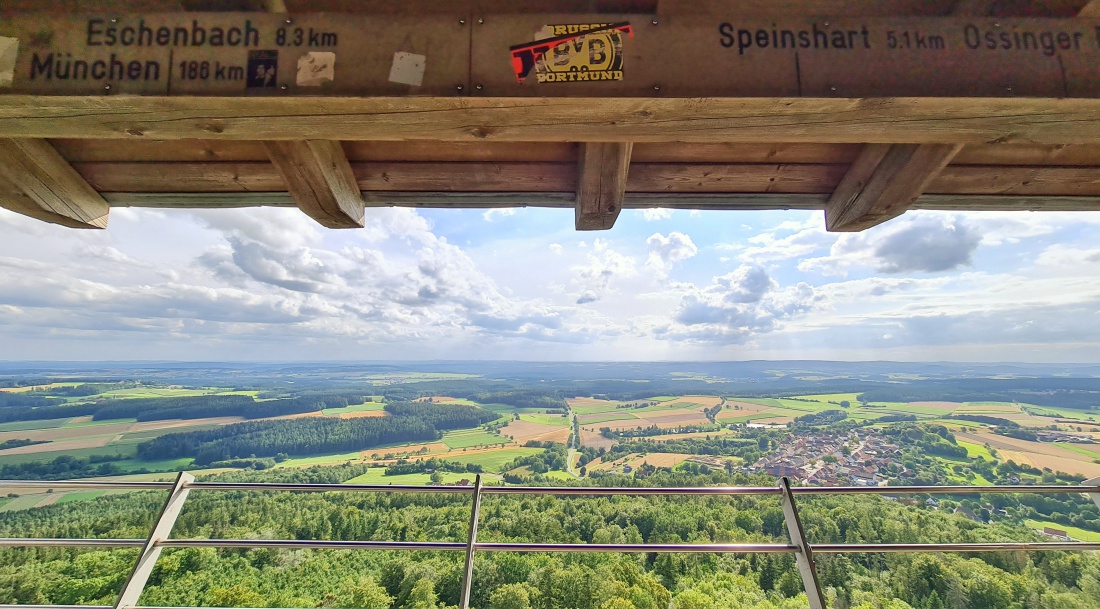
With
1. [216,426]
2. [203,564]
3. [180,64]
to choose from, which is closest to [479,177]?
[180,64]

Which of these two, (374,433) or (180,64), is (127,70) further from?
(374,433)

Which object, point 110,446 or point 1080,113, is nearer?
point 1080,113

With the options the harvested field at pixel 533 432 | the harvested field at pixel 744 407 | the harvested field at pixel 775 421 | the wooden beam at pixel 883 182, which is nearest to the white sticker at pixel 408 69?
the wooden beam at pixel 883 182

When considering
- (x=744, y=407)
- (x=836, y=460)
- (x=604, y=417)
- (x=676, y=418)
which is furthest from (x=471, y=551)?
(x=744, y=407)

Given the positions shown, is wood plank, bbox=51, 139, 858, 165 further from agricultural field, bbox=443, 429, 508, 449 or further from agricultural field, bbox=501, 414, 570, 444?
agricultural field, bbox=501, 414, 570, 444

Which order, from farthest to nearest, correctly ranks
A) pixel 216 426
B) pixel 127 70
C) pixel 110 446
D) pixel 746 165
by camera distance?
1. pixel 216 426
2. pixel 110 446
3. pixel 746 165
4. pixel 127 70

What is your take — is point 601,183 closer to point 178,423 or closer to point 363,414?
point 363,414
